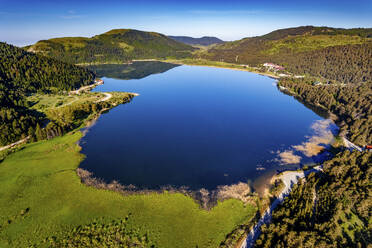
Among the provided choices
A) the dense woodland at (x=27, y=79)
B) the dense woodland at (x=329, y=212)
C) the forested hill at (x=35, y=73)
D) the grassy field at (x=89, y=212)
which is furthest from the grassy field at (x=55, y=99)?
the dense woodland at (x=329, y=212)

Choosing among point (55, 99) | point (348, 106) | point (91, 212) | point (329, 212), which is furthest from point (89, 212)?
point (348, 106)

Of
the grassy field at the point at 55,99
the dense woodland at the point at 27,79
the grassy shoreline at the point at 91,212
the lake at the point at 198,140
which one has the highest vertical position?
the dense woodland at the point at 27,79

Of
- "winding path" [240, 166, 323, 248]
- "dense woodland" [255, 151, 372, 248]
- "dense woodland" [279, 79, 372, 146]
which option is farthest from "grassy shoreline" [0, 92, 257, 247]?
"dense woodland" [279, 79, 372, 146]

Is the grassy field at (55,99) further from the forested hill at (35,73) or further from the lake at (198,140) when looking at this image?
the lake at (198,140)

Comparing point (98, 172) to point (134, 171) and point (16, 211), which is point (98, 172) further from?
point (16, 211)

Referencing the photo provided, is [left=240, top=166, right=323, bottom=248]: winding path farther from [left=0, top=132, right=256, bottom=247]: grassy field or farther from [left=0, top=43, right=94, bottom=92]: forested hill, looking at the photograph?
[left=0, top=43, right=94, bottom=92]: forested hill

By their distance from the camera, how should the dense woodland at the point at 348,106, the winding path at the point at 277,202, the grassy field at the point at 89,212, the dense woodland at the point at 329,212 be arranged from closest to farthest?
the dense woodland at the point at 329,212
the winding path at the point at 277,202
the grassy field at the point at 89,212
the dense woodland at the point at 348,106

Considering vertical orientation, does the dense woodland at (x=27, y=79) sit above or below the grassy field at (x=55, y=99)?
above

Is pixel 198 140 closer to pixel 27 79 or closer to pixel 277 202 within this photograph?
pixel 277 202
